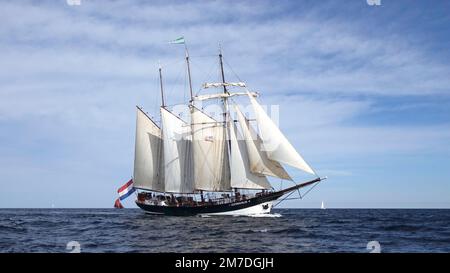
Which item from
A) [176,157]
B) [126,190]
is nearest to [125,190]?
[126,190]

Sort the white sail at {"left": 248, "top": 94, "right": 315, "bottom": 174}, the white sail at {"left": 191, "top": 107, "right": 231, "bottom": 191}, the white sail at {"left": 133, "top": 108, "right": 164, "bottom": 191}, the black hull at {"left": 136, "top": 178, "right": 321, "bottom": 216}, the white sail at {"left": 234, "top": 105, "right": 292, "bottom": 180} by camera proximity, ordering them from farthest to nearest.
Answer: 1. the white sail at {"left": 133, "top": 108, "right": 164, "bottom": 191}
2. the white sail at {"left": 191, "top": 107, "right": 231, "bottom": 191}
3. the black hull at {"left": 136, "top": 178, "right": 321, "bottom": 216}
4. the white sail at {"left": 234, "top": 105, "right": 292, "bottom": 180}
5. the white sail at {"left": 248, "top": 94, "right": 315, "bottom": 174}

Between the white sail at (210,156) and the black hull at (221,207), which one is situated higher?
the white sail at (210,156)

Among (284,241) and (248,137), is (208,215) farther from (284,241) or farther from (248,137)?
(284,241)

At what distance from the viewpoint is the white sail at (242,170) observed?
67.5 meters

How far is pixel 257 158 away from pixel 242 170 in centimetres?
363

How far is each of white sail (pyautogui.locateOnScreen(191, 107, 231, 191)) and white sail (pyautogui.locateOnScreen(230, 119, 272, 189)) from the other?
351cm

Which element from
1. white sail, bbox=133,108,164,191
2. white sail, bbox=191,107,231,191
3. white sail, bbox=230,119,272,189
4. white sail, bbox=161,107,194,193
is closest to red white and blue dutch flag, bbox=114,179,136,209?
white sail, bbox=133,108,164,191

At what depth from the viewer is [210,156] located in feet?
238

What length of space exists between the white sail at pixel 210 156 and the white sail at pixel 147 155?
7429mm

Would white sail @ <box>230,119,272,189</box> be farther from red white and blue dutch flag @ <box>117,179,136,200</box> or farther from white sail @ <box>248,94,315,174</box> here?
red white and blue dutch flag @ <box>117,179,136,200</box>

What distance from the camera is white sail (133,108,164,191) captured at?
252ft

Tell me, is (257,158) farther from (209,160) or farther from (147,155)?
(147,155)

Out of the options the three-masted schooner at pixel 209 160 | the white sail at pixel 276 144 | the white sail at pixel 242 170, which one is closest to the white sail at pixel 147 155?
the three-masted schooner at pixel 209 160

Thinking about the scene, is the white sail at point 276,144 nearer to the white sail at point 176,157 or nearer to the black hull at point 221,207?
the black hull at point 221,207
